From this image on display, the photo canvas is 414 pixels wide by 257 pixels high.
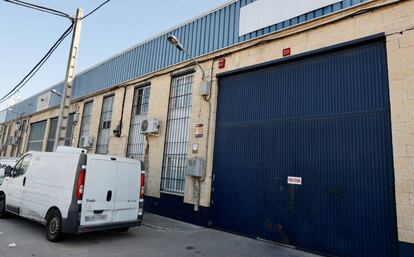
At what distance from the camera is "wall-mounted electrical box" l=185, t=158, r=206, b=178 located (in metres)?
8.97

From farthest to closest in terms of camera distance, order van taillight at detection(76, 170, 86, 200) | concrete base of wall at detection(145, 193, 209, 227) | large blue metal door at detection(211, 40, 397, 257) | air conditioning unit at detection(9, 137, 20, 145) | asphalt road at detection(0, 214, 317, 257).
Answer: air conditioning unit at detection(9, 137, 20, 145)
concrete base of wall at detection(145, 193, 209, 227)
van taillight at detection(76, 170, 86, 200)
large blue metal door at detection(211, 40, 397, 257)
asphalt road at detection(0, 214, 317, 257)

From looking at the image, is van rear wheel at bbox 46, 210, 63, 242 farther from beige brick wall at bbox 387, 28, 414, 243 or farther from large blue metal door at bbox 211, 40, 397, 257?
beige brick wall at bbox 387, 28, 414, 243

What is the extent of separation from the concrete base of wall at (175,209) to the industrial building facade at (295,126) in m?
0.05

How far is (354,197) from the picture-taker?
614cm

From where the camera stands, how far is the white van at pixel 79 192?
20.6ft

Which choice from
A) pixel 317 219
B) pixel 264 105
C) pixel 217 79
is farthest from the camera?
pixel 217 79

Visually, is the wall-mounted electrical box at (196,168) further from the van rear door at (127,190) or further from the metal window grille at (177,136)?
the van rear door at (127,190)

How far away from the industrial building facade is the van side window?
4.37 m

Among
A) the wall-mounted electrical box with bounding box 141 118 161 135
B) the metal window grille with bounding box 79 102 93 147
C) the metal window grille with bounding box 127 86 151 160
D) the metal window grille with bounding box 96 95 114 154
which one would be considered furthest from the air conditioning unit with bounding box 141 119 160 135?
the metal window grille with bounding box 79 102 93 147

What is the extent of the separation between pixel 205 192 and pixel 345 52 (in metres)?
5.65

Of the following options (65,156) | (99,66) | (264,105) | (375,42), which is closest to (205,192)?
(264,105)

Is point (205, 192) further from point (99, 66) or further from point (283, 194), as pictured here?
point (99, 66)

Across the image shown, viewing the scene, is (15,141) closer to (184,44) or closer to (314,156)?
(184,44)

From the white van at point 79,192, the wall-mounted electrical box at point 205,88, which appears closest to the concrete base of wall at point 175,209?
the white van at point 79,192
